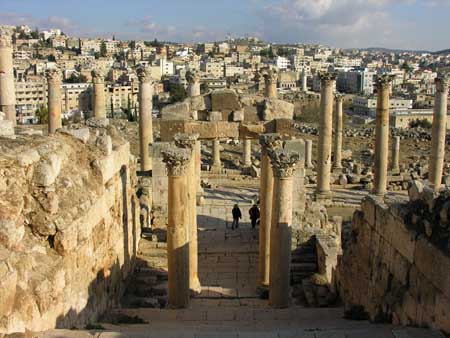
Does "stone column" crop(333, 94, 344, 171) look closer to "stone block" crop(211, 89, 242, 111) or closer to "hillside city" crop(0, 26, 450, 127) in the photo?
"hillside city" crop(0, 26, 450, 127)

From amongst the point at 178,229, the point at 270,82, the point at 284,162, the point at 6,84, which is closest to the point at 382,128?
the point at 270,82

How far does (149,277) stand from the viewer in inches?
532

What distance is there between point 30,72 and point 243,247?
9427 cm

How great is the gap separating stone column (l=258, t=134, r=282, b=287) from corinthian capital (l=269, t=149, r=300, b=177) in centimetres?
121

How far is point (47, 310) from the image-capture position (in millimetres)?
7598

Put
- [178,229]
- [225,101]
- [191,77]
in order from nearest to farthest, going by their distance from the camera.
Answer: [178,229]
[225,101]
[191,77]

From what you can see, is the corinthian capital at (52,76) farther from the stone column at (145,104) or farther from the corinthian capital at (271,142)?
the corinthian capital at (271,142)

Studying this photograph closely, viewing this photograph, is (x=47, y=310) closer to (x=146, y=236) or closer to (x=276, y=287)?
(x=276, y=287)

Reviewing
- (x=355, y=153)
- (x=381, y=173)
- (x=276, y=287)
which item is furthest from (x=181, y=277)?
(x=355, y=153)

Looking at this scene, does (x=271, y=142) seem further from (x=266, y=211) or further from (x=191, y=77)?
(x=191, y=77)

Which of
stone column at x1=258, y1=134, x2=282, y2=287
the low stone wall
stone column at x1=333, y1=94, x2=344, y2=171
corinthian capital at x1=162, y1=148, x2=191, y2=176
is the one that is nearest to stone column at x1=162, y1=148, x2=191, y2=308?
corinthian capital at x1=162, y1=148, x2=191, y2=176

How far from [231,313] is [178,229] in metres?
2.03

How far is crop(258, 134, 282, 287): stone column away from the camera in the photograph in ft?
40.6

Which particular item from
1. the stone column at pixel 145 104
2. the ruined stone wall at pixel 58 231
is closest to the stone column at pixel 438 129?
the stone column at pixel 145 104
